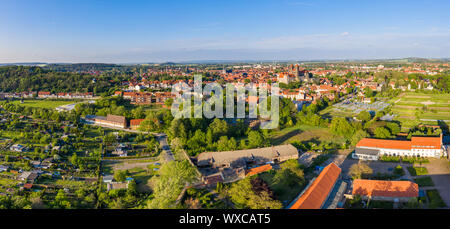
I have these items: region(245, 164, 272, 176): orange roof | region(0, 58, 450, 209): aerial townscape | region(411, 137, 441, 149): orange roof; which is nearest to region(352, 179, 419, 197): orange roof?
region(0, 58, 450, 209): aerial townscape

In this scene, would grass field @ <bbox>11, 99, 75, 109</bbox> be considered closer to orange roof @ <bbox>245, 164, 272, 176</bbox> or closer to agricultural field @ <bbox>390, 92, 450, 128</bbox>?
orange roof @ <bbox>245, 164, 272, 176</bbox>

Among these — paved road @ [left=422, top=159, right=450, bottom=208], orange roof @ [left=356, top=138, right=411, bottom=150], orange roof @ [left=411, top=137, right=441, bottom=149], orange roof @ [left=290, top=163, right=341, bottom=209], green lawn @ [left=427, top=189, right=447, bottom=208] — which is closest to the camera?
orange roof @ [left=290, top=163, right=341, bottom=209]

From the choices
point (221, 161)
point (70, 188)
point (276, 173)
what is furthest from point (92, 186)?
point (276, 173)

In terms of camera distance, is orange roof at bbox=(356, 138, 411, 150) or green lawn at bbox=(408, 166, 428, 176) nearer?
green lawn at bbox=(408, 166, 428, 176)

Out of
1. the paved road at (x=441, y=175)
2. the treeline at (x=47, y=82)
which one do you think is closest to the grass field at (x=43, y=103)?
the treeline at (x=47, y=82)

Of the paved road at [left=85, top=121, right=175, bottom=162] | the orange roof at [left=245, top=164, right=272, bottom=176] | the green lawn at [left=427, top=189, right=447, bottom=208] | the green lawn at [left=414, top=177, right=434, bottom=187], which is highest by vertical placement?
the paved road at [left=85, top=121, right=175, bottom=162]

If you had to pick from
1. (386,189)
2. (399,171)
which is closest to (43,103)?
(386,189)

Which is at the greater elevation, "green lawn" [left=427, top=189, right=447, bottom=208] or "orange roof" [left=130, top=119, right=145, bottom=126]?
"orange roof" [left=130, top=119, right=145, bottom=126]
